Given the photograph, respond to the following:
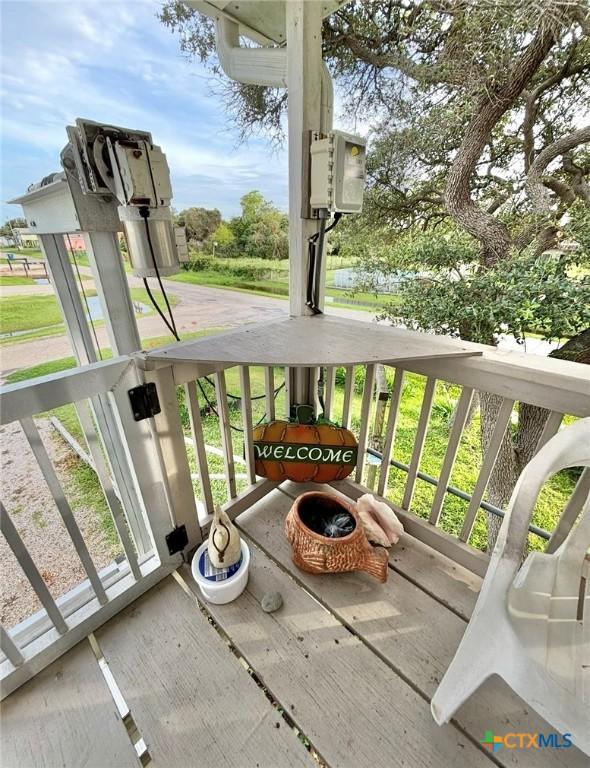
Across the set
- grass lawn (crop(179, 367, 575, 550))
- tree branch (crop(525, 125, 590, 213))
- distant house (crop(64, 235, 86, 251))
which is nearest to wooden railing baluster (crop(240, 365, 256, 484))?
distant house (crop(64, 235, 86, 251))

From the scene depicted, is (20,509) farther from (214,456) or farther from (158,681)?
(214,456)

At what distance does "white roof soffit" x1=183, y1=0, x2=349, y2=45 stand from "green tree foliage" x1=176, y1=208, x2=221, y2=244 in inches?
26.7

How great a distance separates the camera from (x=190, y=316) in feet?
4.44

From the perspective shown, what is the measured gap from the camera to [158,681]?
100 centimetres

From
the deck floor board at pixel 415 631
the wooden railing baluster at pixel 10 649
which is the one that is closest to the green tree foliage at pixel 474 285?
the deck floor board at pixel 415 631

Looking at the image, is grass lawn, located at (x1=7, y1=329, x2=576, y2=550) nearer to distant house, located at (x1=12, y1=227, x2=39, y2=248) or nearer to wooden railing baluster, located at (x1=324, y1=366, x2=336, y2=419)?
wooden railing baluster, located at (x1=324, y1=366, x2=336, y2=419)

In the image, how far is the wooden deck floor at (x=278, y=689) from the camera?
2.80ft

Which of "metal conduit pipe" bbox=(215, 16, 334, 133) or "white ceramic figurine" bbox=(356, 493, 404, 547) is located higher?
"metal conduit pipe" bbox=(215, 16, 334, 133)

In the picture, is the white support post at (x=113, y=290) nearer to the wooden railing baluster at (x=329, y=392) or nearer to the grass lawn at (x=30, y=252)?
the grass lawn at (x=30, y=252)

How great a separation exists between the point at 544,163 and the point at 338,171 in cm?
141

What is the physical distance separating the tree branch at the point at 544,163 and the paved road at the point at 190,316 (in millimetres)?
1371

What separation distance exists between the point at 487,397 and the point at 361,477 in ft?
4.73

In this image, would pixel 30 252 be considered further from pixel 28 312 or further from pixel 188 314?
pixel 188 314

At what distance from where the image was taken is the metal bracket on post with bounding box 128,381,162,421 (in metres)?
1.05
